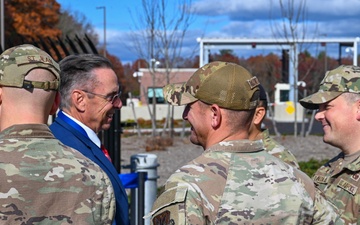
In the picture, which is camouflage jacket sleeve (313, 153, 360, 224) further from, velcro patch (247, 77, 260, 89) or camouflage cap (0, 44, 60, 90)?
camouflage cap (0, 44, 60, 90)

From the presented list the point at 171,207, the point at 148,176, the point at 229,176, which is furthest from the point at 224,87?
the point at 148,176

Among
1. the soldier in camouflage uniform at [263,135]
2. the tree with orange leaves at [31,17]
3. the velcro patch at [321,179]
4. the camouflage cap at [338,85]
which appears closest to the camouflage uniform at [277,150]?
the soldier in camouflage uniform at [263,135]

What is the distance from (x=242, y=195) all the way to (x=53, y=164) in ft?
2.42

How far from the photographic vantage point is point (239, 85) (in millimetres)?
2633

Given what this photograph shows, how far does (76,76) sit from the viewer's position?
378cm

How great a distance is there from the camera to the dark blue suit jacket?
354 centimetres

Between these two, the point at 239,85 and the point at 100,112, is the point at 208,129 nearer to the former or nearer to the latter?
the point at 239,85

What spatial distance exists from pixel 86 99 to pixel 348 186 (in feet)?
5.21

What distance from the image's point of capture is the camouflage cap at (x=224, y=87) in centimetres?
262

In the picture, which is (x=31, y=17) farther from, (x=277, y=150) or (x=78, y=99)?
(x=78, y=99)

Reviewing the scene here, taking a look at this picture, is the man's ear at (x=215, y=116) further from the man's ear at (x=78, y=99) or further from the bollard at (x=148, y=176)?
the bollard at (x=148, y=176)

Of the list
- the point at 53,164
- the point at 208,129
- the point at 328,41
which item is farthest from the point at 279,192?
the point at 328,41

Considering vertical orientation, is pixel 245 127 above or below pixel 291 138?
above

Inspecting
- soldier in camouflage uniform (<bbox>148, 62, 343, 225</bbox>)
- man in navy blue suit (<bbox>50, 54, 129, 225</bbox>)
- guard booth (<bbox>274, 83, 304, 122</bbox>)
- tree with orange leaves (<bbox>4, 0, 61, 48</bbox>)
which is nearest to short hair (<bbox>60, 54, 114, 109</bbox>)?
man in navy blue suit (<bbox>50, 54, 129, 225</bbox>)
